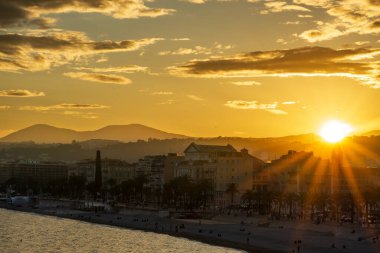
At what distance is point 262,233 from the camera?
82.6 m

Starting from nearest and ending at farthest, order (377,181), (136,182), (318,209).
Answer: (318,209) → (136,182) → (377,181)

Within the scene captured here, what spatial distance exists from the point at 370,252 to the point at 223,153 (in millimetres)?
95660

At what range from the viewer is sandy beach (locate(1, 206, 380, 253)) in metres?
69.7

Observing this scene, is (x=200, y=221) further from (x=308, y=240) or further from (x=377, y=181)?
(x=377, y=181)

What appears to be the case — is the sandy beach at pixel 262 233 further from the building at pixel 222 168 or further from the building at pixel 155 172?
the building at pixel 155 172

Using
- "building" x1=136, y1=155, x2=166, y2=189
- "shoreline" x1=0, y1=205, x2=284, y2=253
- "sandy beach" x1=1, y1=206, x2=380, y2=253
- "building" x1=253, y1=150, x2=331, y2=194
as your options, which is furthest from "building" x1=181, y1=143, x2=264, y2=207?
"sandy beach" x1=1, y1=206, x2=380, y2=253

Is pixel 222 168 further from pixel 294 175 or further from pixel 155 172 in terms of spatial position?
pixel 155 172

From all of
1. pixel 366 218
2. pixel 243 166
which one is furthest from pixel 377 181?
pixel 366 218

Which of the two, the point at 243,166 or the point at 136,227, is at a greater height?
the point at 243,166

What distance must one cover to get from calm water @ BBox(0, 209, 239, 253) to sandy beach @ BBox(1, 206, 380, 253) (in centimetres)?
245

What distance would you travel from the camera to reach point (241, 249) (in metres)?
71.8

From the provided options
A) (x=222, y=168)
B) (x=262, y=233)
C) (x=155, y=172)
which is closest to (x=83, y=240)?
(x=262, y=233)

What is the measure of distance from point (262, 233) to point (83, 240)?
2107 cm

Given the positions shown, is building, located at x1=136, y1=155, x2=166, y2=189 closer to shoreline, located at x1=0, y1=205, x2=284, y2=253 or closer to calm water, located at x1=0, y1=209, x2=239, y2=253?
shoreline, located at x1=0, y1=205, x2=284, y2=253
